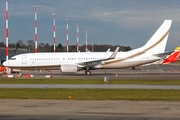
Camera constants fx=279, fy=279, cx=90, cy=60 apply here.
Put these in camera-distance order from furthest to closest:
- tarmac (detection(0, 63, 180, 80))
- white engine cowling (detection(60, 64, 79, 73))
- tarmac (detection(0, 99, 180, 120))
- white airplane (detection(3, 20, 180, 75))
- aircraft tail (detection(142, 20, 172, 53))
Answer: aircraft tail (detection(142, 20, 172, 53)) → white airplane (detection(3, 20, 180, 75)) → white engine cowling (detection(60, 64, 79, 73)) → tarmac (detection(0, 63, 180, 80)) → tarmac (detection(0, 99, 180, 120))

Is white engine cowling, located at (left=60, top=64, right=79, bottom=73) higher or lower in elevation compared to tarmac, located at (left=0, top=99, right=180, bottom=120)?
higher

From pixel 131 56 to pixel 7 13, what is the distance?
23.6m

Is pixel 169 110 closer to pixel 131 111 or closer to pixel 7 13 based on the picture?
pixel 131 111

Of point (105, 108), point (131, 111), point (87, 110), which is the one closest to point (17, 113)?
point (87, 110)

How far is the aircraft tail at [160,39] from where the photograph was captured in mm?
49906

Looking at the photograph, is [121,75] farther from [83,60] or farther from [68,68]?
[68,68]

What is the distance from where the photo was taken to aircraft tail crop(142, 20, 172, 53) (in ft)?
164

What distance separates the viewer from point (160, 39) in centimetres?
5056

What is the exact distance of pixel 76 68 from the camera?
149ft

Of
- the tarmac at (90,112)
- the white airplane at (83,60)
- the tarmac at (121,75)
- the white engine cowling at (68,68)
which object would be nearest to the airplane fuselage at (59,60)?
the white airplane at (83,60)

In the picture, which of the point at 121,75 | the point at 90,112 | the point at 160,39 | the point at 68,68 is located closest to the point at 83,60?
the point at 68,68

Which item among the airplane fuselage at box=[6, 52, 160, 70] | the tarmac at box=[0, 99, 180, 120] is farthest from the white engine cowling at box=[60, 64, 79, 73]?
the tarmac at box=[0, 99, 180, 120]

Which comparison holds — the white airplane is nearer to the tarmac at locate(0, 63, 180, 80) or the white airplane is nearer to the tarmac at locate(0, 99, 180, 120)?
the tarmac at locate(0, 63, 180, 80)

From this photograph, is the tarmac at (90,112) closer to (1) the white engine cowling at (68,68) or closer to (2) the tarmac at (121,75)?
(2) the tarmac at (121,75)
